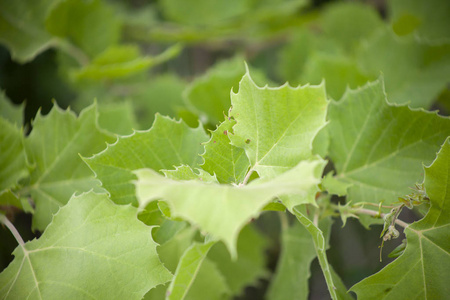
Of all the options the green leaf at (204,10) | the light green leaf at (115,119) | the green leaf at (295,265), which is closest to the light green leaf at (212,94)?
the light green leaf at (115,119)

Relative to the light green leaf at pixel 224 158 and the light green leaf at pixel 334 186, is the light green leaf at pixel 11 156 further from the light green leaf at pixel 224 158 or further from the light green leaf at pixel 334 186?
the light green leaf at pixel 334 186

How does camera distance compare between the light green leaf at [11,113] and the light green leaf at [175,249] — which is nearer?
the light green leaf at [175,249]

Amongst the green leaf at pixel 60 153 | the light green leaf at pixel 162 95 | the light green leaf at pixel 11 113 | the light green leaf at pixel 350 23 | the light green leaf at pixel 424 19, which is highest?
the light green leaf at pixel 11 113

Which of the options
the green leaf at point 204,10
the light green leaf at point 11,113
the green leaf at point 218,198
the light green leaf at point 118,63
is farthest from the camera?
the green leaf at point 204,10

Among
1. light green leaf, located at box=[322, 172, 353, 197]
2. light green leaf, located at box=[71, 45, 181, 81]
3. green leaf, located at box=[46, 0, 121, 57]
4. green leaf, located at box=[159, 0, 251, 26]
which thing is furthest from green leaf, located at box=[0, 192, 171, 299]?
green leaf, located at box=[159, 0, 251, 26]

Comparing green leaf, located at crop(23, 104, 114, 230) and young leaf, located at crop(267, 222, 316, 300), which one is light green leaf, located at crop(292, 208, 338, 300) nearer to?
young leaf, located at crop(267, 222, 316, 300)
